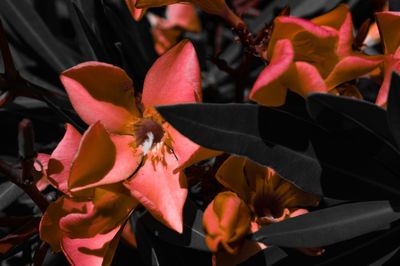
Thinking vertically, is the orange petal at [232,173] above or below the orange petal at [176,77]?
below

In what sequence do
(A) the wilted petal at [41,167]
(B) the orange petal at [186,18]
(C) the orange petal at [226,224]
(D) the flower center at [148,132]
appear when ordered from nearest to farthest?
(C) the orange petal at [226,224], (A) the wilted petal at [41,167], (D) the flower center at [148,132], (B) the orange petal at [186,18]

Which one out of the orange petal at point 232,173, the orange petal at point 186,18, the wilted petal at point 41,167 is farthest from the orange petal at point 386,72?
the orange petal at point 186,18

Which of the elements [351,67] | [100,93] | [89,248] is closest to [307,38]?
[351,67]

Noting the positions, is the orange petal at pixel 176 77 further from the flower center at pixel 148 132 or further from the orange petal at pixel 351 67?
the orange petal at pixel 351 67

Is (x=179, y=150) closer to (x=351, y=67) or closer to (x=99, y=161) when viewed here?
(x=99, y=161)

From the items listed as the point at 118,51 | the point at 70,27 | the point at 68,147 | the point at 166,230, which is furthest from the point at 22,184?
the point at 70,27

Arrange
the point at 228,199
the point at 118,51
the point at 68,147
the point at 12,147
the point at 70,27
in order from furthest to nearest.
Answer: the point at 70,27, the point at 12,147, the point at 118,51, the point at 68,147, the point at 228,199

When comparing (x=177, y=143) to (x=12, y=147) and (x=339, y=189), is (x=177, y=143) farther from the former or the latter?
(x=12, y=147)
